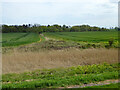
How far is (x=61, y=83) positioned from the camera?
8.76m

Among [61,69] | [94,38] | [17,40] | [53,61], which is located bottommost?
[61,69]

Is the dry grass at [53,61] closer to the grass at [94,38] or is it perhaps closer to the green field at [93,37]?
the grass at [94,38]

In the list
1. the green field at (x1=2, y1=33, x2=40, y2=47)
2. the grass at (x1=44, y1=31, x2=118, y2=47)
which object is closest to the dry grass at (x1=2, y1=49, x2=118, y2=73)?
the grass at (x1=44, y1=31, x2=118, y2=47)

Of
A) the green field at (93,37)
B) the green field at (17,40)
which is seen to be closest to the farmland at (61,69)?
the green field at (17,40)

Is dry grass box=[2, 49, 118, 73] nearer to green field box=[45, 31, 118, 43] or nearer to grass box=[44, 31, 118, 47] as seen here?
grass box=[44, 31, 118, 47]

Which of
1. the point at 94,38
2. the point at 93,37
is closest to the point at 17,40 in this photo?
the point at 94,38

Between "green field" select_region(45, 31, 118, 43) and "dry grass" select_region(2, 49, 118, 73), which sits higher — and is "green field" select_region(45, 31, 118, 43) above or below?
above

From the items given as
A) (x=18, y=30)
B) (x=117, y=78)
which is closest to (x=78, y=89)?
(x=117, y=78)

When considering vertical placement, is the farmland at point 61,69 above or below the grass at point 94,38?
below

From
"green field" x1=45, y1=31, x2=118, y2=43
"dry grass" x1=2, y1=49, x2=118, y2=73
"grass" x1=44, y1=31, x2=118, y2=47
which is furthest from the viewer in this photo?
"green field" x1=45, y1=31, x2=118, y2=43

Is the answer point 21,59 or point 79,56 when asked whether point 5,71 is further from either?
point 79,56

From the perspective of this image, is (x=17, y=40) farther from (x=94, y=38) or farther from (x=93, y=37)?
(x=93, y=37)

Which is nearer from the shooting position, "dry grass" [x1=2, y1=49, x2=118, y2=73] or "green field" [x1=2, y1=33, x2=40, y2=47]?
"dry grass" [x1=2, y1=49, x2=118, y2=73]

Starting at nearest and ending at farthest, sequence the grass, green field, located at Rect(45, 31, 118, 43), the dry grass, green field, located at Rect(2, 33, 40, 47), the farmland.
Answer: the farmland < the dry grass < the grass < green field, located at Rect(2, 33, 40, 47) < green field, located at Rect(45, 31, 118, 43)
